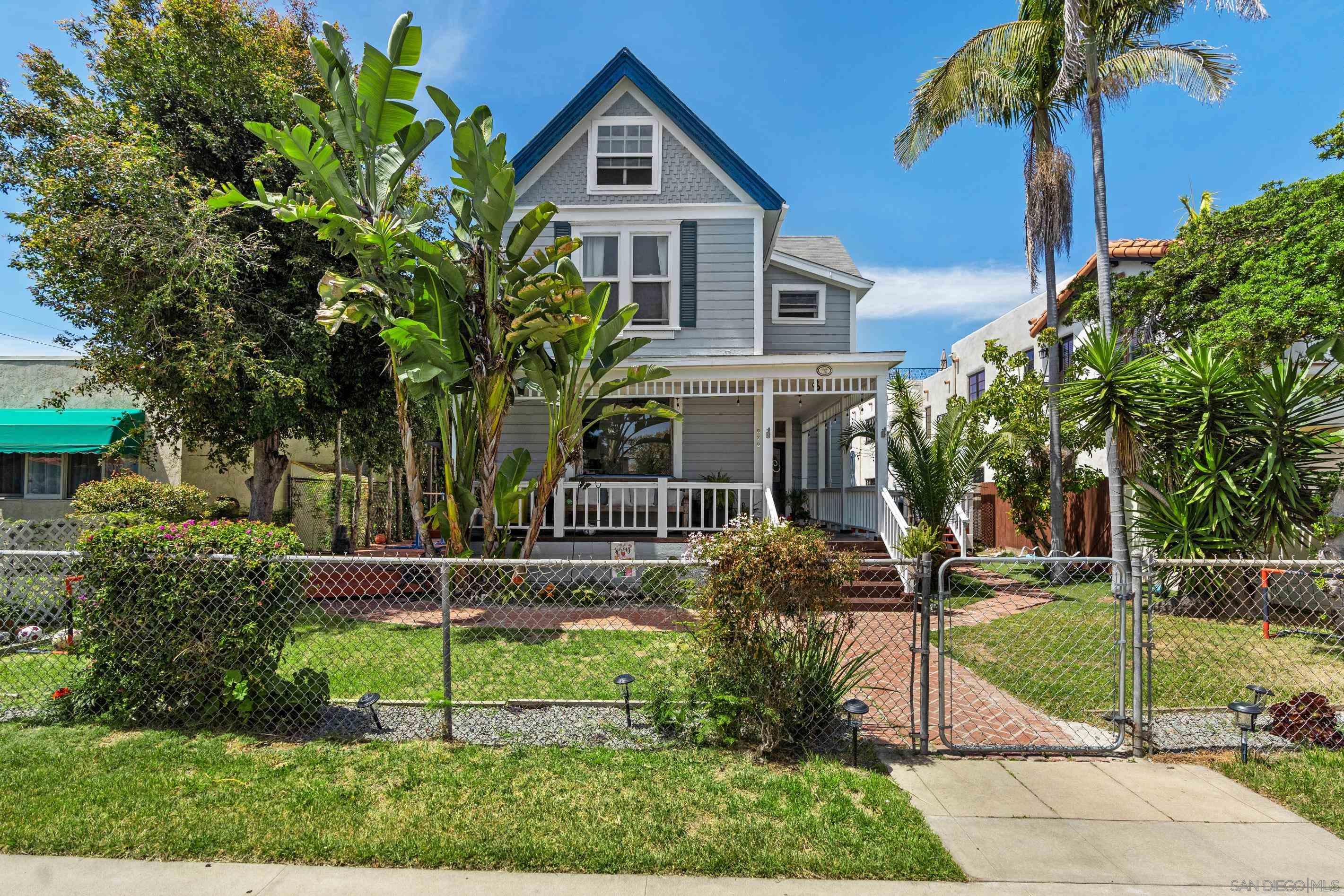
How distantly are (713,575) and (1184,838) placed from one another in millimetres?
2848

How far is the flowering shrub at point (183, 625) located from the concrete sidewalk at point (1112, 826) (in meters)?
4.39

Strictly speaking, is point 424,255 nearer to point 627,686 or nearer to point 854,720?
point 627,686

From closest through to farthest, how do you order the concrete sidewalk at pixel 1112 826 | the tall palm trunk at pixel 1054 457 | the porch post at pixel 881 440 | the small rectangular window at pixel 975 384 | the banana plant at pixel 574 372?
1. the concrete sidewalk at pixel 1112 826
2. the banana plant at pixel 574 372
3. the porch post at pixel 881 440
4. the tall palm trunk at pixel 1054 457
5. the small rectangular window at pixel 975 384

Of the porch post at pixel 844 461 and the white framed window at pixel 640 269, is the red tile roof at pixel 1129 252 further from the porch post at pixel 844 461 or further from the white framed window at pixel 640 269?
the white framed window at pixel 640 269

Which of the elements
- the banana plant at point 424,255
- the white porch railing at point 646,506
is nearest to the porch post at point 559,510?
the white porch railing at point 646,506

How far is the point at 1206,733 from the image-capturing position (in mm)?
5113

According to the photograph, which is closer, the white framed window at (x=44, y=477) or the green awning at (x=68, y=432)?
the green awning at (x=68, y=432)

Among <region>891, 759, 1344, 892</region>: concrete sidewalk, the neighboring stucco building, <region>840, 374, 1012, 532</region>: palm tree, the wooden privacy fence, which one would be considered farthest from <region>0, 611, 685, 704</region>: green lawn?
the wooden privacy fence

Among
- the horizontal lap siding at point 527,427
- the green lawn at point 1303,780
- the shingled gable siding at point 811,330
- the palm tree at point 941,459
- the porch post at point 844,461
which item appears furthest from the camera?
the shingled gable siding at point 811,330

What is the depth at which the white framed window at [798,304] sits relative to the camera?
51.5 feet

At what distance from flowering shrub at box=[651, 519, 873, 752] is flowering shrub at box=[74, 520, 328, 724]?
2975mm

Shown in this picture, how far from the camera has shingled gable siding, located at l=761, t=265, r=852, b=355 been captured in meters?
15.6

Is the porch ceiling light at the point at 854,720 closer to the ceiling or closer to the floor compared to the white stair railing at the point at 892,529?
closer to the floor

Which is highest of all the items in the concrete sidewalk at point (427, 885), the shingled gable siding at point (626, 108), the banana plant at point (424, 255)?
the shingled gable siding at point (626, 108)
